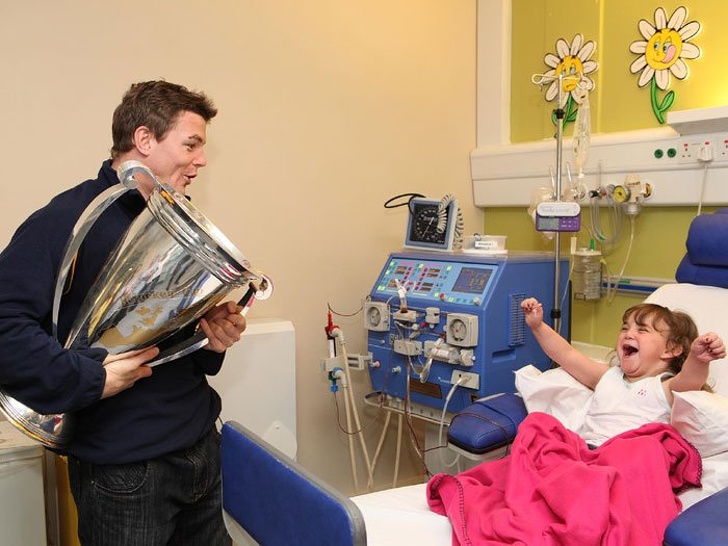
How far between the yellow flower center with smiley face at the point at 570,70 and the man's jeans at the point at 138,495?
2.13m

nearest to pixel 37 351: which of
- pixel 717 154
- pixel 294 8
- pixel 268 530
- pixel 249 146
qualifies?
pixel 268 530

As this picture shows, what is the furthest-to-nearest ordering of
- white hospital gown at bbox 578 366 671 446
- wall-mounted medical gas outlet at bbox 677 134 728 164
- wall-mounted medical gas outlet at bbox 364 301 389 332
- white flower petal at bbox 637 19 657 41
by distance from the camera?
white flower petal at bbox 637 19 657 41
wall-mounted medical gas outlet at bbox 364 301 389 332
wall-mounted medical gas outlet at bbox 677 134 728 164
white hospital gown at bbox 578 366 671 446

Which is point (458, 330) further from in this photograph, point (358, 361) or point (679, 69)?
point (679, 69)

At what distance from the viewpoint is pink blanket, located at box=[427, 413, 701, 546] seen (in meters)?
1.29

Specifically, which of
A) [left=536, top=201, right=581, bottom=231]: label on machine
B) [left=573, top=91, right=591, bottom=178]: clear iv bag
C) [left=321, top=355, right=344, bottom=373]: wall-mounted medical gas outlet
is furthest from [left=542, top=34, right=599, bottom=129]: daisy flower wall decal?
[left=321, top=355, right=344, bottom=373]: wall-mounted medical gas outlet

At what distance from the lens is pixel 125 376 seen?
1.28 metres

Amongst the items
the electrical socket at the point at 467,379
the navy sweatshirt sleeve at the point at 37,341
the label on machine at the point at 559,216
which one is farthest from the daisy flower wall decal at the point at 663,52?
the navy sweatshirt sleeve at the point at 37,341

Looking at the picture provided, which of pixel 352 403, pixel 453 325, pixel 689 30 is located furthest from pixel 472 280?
pixel 689 30

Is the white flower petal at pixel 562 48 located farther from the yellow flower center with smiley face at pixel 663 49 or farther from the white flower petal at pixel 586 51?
the yellow flower center with smiley face at pixel 663 49

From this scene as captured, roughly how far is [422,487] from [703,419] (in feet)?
2.28

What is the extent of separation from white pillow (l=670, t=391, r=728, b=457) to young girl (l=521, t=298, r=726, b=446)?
13cm

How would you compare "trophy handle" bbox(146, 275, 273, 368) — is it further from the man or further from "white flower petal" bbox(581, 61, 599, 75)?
"white flower petal" bbox(581, 61, 599, 75)

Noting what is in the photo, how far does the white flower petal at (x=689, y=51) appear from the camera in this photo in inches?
96.3

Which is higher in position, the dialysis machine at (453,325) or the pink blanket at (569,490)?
the dialysis machine at (453,325)
